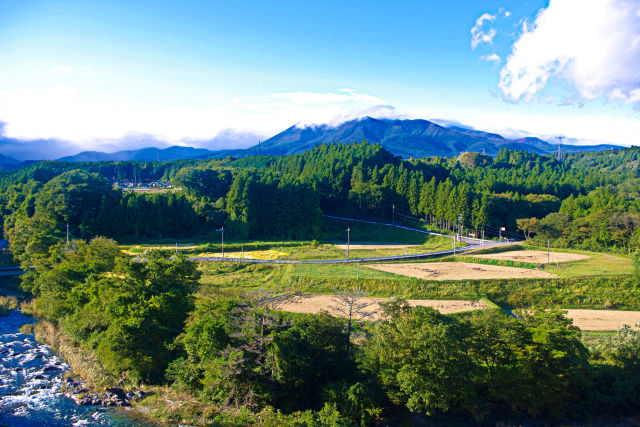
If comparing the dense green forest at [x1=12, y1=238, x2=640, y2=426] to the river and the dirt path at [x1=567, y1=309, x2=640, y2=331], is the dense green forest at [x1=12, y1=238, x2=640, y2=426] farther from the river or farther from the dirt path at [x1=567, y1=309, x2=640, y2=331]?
the dirt path at [x1=567, y1=309, x2=640, y2=331]

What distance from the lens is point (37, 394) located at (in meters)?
18.0

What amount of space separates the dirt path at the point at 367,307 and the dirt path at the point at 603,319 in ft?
20.1

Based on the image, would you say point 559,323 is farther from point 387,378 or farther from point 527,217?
point 527,217

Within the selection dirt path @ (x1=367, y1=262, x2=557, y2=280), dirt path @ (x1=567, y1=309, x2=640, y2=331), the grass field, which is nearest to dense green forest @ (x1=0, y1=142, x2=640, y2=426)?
dirt path @ (x1=567, y1=309, x2=640, y2=331)

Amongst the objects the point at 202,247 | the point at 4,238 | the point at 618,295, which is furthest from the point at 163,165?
the point at 618,295

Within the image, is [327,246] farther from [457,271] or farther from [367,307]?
[367,307]

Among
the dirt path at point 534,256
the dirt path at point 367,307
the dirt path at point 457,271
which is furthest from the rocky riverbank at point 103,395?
the dirt path at point 534,256

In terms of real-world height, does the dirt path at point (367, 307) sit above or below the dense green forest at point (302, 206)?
below

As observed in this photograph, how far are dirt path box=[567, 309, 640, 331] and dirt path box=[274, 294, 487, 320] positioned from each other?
6.11m

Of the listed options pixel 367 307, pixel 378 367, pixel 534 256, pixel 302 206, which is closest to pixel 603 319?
pixel 534 256

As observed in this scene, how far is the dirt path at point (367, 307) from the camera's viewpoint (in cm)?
2730

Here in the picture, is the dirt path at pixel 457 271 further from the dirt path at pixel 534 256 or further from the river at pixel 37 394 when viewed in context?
the river at pixel 37 394

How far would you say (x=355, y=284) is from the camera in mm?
32125

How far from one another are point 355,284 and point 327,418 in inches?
715
